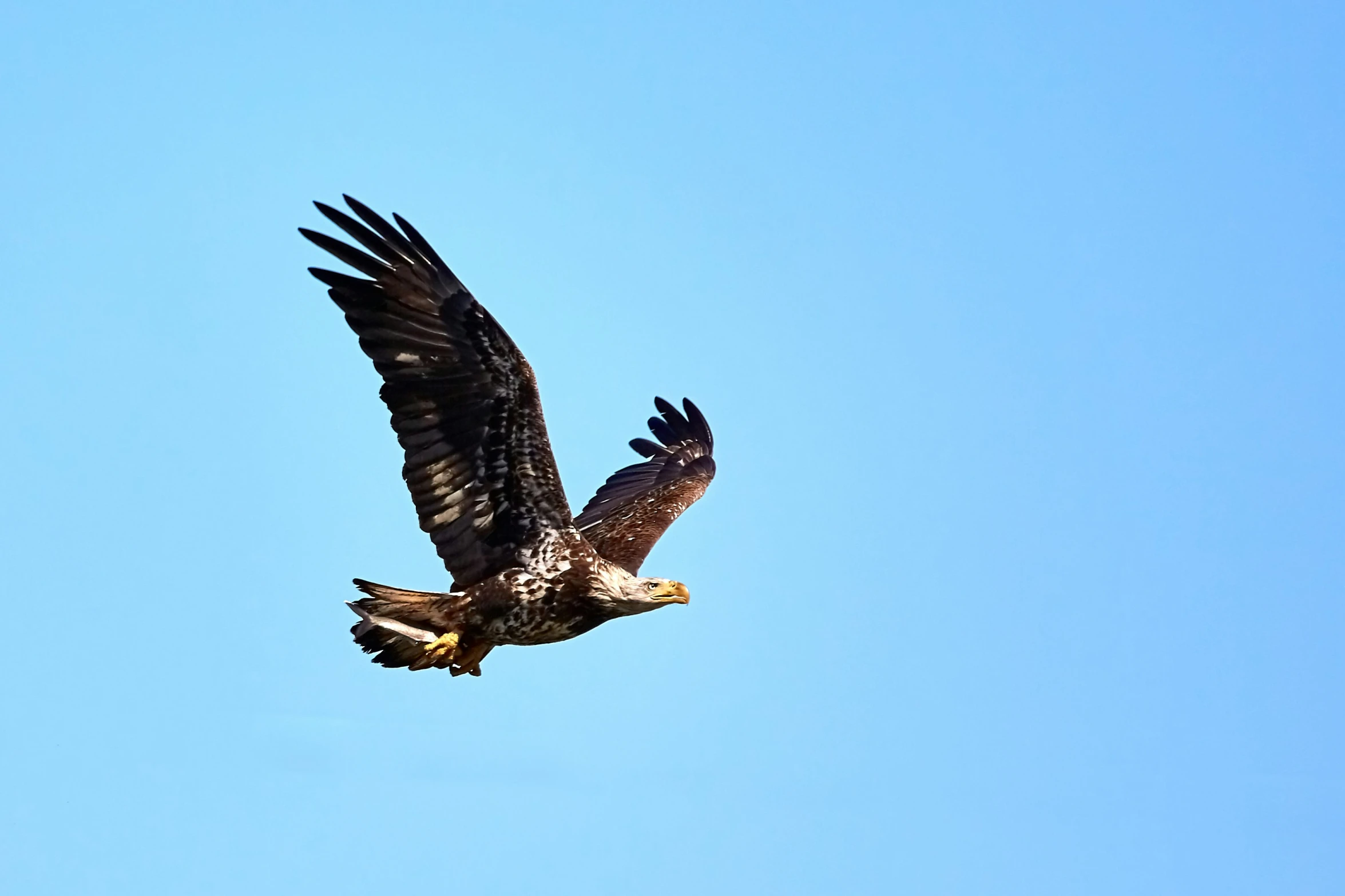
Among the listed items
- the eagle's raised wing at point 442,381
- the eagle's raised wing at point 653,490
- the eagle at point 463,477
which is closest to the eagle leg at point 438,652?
the eagle at point 463,477

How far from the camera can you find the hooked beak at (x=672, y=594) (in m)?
13.6

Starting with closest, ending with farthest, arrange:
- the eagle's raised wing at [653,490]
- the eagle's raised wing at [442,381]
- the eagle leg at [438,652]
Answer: the eagle's raised wing at [442,381] < the eagle leg at [438,652] < the eagle's raised wing at [653,490]

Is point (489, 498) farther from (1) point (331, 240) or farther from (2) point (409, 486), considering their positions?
(1) point (331, 240)

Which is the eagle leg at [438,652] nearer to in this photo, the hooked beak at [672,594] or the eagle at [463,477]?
the eagle at [463,477]

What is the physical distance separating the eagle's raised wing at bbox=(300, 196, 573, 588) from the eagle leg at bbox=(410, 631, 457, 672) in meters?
0.75

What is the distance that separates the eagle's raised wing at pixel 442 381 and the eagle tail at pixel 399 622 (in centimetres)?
52

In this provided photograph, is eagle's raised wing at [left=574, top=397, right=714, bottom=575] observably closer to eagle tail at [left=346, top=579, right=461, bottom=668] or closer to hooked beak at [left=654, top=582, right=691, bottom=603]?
hooked beak at [left=654, top=582, right=691, bottom=603]

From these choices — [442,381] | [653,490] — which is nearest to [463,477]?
[442,381]

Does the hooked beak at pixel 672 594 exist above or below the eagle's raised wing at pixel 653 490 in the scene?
below

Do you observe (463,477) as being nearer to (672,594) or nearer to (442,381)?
(442,381)

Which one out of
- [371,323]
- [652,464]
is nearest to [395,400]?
[371,323]

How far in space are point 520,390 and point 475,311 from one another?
2.15ft

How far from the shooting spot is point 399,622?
13258 mm

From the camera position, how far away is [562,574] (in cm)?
1344
